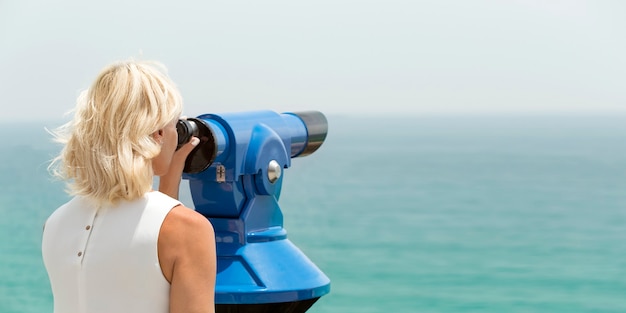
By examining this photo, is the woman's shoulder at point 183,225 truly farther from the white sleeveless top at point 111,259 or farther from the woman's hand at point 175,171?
the woman's hand at point 175,171

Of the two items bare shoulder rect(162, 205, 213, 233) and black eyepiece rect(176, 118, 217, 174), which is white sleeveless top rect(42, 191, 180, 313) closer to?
bare shoulder rect(162, 205, 213, 233)

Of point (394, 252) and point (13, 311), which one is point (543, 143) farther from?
point (13, 311)

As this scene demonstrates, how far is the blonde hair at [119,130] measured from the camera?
1.19 metres

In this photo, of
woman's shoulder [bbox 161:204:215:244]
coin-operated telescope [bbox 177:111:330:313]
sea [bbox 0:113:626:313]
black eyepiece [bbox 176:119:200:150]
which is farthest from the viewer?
sea [bbox 0:113:626:313]

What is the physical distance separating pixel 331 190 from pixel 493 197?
1801 mm

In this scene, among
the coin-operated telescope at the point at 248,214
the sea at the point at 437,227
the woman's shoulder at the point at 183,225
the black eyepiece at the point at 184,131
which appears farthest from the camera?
the sea at the point at 437,227

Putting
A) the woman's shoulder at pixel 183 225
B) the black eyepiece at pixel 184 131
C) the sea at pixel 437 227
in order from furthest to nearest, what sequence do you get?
the sea at pixel 437 227
the black eyepiece at pixel 184 131
the woman's shoulder at pixel 183 225

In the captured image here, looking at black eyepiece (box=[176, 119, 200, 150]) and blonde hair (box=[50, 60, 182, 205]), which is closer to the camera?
blonde hair (box=[50, 60, 182, 205])

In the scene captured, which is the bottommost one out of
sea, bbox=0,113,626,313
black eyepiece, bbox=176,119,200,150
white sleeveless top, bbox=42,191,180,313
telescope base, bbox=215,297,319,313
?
sea, bbox=0,113,626,313

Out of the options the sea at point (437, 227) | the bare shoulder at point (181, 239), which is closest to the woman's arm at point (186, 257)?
the bare shoulder at point (181, 239)

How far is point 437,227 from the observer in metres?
9.77

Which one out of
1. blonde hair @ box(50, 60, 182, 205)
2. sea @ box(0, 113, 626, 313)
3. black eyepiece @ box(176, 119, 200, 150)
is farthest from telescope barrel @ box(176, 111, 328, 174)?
sea @ box(0, 113, 626, 313)

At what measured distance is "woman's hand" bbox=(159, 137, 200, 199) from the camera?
143 centimetres

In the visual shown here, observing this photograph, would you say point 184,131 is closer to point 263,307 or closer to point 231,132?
point 231,132
